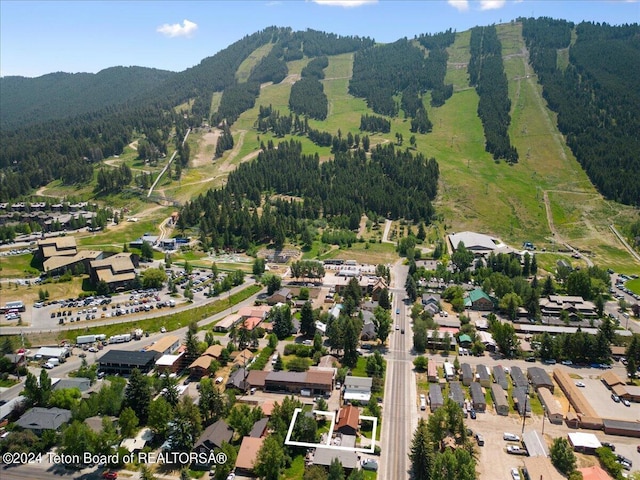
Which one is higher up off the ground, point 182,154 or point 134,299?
point 182,154

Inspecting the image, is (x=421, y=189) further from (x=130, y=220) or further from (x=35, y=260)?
(x=35, y=260)

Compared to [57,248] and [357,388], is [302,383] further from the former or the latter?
[57,248]

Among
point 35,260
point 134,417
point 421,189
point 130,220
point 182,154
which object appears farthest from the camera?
point 182,154

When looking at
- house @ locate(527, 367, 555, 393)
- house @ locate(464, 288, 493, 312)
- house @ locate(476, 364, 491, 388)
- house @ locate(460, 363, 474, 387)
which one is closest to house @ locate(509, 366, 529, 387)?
house @ locate(527, 367, 555, 393)

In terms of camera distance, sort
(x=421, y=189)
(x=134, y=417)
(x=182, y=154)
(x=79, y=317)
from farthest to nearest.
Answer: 1. (x=182, y=154)
2. (x=421, y=189)
3. (x=79, y=317)
4. (x=134, y=417)

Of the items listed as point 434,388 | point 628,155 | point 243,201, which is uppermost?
point 628,155

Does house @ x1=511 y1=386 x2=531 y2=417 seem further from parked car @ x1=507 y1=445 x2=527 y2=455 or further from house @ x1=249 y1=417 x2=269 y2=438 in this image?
house @ x1=249 y1=417 x2=269 y2=438

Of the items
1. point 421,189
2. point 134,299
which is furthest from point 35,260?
point 421,189
